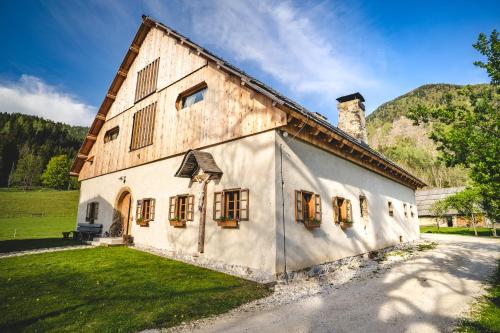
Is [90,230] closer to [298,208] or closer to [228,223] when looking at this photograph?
[228,223]

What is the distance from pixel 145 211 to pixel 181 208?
10.3 ft

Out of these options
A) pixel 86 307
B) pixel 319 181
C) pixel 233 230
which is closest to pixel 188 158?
pixel 233 230

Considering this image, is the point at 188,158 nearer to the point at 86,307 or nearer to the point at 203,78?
the point at 203,78

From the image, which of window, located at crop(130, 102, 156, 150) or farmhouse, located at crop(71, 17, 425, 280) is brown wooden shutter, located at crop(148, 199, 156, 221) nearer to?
farmhouse, located at crop(71, 17, 425, 280)

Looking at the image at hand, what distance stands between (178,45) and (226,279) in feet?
35.2

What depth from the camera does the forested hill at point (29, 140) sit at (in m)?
80.1

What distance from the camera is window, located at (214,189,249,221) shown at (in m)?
8.30

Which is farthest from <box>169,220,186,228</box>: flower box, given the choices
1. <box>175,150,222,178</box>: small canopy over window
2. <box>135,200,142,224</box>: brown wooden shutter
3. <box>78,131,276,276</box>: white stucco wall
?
<box>135,200,142,224</box>: brown wooden shutter

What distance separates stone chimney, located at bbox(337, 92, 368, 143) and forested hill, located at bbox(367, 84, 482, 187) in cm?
6065

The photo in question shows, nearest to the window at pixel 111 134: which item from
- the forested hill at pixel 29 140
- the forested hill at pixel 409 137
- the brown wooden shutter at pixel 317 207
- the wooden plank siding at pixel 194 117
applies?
the wooden plank siding at pixel 194 117

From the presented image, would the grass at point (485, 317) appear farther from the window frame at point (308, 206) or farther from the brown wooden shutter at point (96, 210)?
the brown wooden shutter at point (96, 210)

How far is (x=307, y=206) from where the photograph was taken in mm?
8859

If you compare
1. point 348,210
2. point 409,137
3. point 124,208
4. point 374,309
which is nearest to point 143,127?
point 124,208

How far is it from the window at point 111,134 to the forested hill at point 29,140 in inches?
3225
